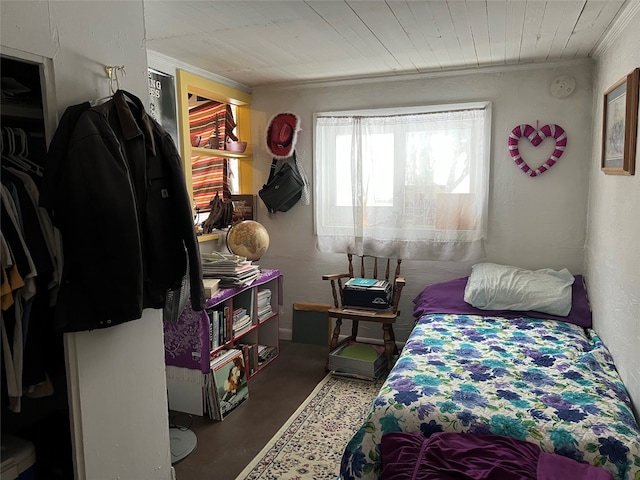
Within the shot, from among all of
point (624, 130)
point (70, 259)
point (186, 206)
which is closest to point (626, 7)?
point (624, 130)

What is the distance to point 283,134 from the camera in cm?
383

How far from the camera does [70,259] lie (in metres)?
1.59

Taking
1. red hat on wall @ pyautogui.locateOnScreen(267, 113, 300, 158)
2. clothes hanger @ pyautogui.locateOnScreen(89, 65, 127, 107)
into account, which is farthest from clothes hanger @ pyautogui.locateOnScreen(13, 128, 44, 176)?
red hat on wall @ pyautogui.locateOnScreen(267, 113, 300, 158)

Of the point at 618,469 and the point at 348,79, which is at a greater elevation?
the point at 348,79

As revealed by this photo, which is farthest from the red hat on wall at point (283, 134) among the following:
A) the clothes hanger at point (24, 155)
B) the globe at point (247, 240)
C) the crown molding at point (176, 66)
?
the clothes hanger at point (24, 155)

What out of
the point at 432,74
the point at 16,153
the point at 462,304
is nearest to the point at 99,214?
the point at 16,153

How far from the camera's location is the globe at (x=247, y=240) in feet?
11.0

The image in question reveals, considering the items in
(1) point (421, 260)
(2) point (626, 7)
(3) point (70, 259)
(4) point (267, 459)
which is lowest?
(4) point (267, 459)

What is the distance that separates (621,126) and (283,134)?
241 cm

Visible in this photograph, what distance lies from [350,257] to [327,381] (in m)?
1.00

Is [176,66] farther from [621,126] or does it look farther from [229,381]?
[621,126]

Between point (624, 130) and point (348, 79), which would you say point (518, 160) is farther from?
point (348, 79)

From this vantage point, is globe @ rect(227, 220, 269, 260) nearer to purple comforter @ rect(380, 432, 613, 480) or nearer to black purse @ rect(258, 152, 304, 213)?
black purse @ rect(258, 152, 304, 213)

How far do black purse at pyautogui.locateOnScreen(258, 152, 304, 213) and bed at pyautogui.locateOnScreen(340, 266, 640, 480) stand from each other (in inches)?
64.9
